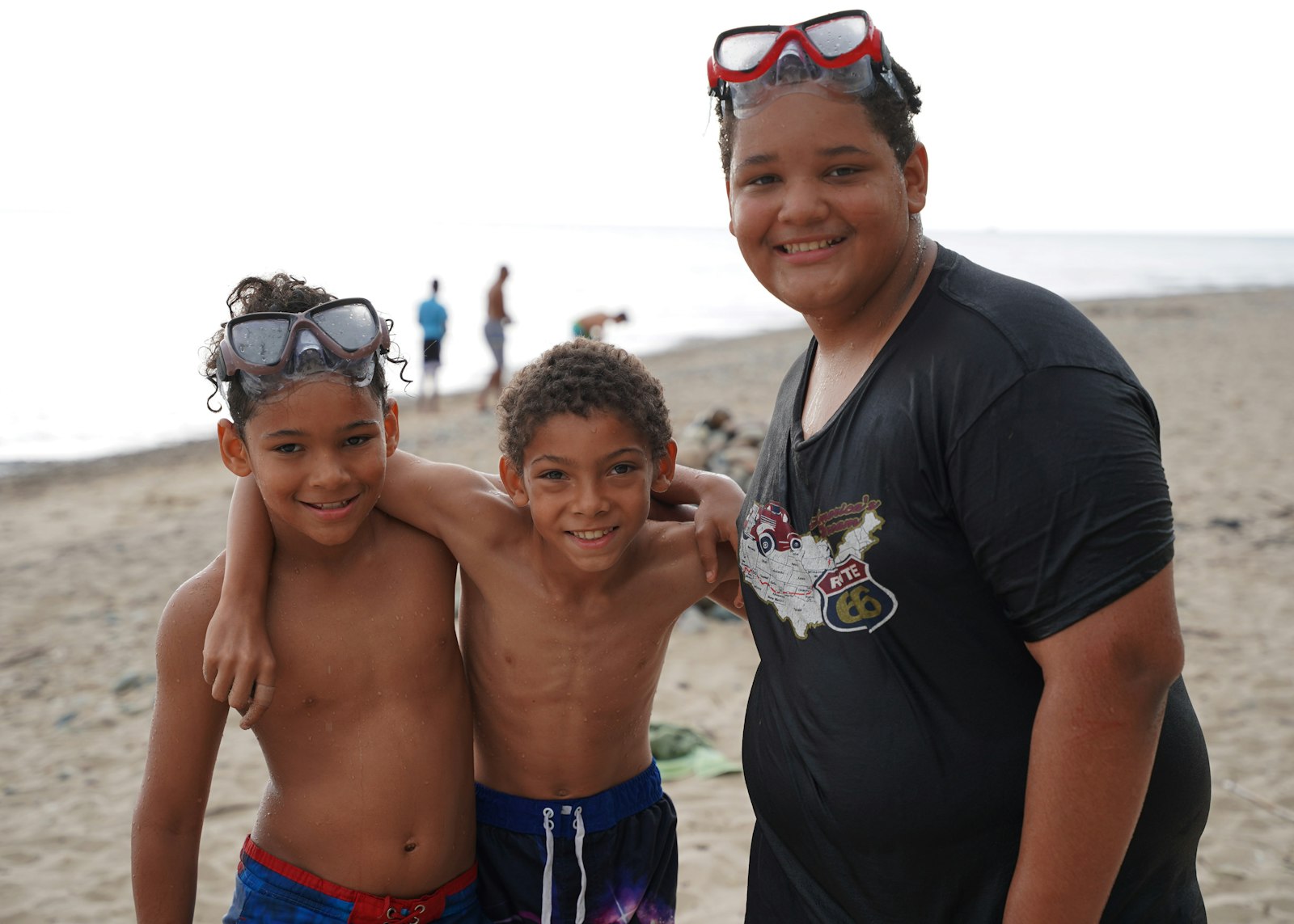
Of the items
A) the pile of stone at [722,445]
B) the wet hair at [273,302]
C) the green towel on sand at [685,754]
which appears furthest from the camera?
the pile of stone at [722,445]

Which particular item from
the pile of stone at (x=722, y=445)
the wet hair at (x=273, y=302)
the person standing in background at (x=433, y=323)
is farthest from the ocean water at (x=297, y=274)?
the pile of stone at (x=722, y=445)

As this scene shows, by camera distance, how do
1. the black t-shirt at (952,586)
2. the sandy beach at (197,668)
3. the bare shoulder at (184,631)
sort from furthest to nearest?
the sandy beach at (197,668) → the bare shoulder at (184,631) → the black t-shirt at (952,586)

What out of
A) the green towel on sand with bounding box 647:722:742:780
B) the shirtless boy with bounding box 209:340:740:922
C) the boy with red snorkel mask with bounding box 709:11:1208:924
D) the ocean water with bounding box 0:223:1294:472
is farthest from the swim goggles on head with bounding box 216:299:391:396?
the green towel on sand with bounding box 647:722:742:780

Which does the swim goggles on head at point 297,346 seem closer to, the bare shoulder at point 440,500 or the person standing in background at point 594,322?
the bare shoulder at point 440,500

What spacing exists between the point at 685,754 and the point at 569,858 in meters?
2.35

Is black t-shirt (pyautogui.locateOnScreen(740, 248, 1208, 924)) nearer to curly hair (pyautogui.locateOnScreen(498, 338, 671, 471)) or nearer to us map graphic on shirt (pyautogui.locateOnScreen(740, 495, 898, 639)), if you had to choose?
us map graphic on shirt (pyautogui.locateOnScreen(740, 495, 898, 639))

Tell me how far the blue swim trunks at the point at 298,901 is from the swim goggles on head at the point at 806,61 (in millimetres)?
1992

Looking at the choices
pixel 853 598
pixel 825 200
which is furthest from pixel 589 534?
pixel 825 200

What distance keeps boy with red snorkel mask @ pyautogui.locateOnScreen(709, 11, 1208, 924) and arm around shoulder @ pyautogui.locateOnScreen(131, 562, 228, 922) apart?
126cm

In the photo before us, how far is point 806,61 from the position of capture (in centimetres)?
188

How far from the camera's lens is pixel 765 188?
6.36 feet

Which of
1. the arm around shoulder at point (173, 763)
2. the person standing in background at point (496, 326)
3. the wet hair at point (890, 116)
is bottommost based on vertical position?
the person standing in background at point (496, 326)

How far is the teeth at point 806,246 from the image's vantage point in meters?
1.88

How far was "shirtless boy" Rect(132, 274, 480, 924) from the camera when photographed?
228 centimetres
